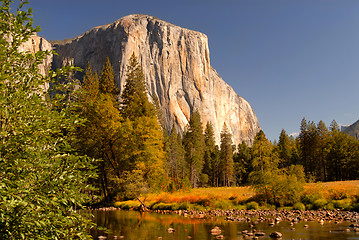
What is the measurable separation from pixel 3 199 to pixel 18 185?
52 cm

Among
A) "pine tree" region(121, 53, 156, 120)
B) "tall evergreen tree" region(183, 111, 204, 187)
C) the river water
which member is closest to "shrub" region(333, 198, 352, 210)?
the river water

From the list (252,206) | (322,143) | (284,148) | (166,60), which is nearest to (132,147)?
(252,206)

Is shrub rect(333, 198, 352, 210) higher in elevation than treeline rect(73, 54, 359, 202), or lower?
lower

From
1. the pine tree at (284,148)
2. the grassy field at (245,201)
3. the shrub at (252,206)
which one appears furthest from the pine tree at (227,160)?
the shrub at (252,206)

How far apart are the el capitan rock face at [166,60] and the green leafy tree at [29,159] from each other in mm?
116887

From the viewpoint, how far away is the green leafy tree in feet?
16.9

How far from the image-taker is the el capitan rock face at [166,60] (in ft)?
427

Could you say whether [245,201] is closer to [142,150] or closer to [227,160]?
[142,150]

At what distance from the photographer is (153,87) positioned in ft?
424

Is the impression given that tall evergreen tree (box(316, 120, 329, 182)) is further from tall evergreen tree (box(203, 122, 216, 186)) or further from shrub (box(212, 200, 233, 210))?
shrub (box(212, 200, 233, 210))

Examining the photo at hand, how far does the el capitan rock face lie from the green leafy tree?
11689 centimetres

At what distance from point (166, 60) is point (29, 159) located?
134541 mm

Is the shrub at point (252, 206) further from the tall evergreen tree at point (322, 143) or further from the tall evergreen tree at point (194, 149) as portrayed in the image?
the tall evergreen tree at point (322, 143)

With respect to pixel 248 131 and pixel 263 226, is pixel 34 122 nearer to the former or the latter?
pixel 263 226
